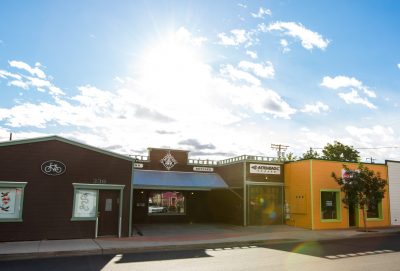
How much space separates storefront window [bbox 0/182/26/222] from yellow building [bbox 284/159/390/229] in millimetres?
16957

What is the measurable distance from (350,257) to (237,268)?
15.8ft

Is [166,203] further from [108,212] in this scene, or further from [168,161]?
[108,212]

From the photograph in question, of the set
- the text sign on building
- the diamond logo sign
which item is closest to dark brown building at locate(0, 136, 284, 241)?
the diamond logo sign

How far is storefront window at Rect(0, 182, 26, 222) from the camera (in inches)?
620

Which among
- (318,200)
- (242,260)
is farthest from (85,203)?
(318,200)

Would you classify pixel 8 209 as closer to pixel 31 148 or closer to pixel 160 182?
pixel 31 148

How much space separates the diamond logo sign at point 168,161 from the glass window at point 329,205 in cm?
1097

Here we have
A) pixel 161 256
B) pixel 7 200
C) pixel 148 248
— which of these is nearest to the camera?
pixel 161 256

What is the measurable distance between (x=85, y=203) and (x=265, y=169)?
521 inches

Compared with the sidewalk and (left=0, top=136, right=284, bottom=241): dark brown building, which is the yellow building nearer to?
the sidewalk

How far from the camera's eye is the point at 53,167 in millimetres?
16781

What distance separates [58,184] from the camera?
55.2 ft

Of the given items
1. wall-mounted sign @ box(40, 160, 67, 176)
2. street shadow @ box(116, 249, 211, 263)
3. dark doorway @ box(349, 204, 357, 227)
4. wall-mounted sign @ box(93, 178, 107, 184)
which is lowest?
street shadow @ box(116, 249, 211, 263)

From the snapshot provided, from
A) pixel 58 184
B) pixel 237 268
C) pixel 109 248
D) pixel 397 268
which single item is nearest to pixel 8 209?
pixel 58 184
